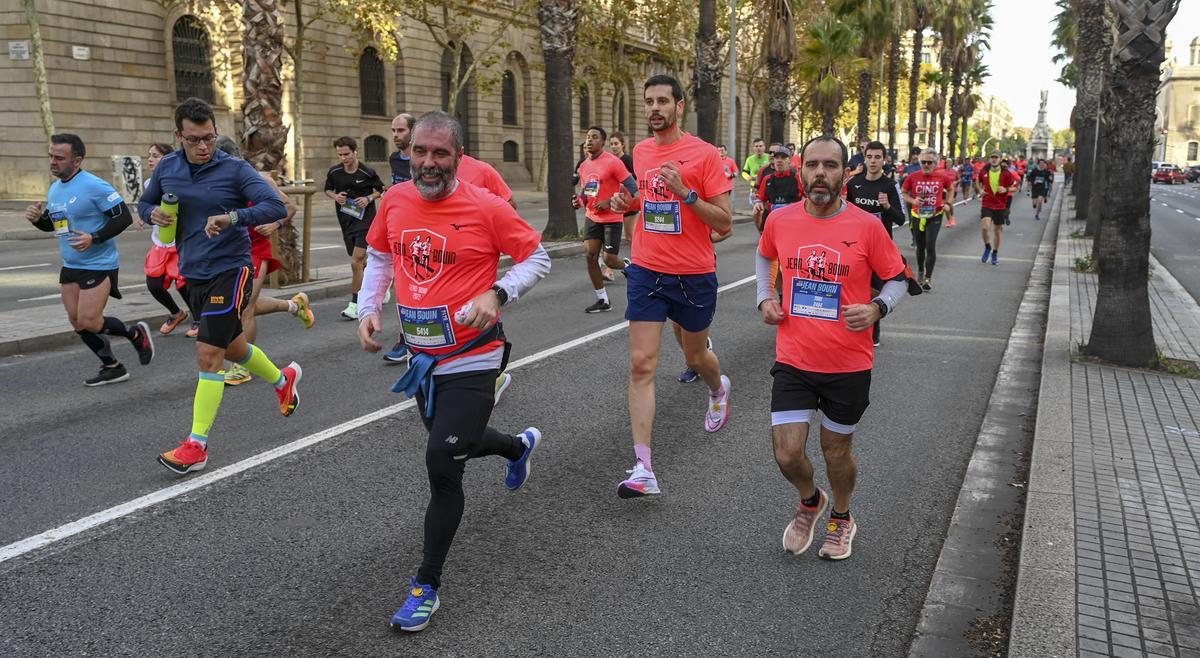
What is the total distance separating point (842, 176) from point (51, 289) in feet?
40.8

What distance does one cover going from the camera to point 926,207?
13.7m

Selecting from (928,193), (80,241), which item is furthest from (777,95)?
(80,241)

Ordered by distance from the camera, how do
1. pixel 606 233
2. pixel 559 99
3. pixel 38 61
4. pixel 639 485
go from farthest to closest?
pixel 38 61, pixel 559 99, pixel 606 233, pixel 639 485

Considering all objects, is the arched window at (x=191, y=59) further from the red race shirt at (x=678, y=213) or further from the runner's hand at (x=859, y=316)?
the runner's hand at (x=859, y=316)

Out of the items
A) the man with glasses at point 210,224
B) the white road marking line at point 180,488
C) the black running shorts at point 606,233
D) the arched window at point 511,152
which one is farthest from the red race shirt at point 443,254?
the arched window at point 511,152

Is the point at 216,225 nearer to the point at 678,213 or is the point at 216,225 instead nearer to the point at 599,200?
the point at 678,213

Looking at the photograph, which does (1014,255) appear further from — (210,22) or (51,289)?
(210,22)

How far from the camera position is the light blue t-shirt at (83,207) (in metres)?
7.14

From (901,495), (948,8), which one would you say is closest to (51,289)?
(901,495)

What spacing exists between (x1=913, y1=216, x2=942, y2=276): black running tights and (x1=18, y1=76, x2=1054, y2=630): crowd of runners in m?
7.19

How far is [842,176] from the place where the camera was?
4020 mm

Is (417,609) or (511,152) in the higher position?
(511,152)

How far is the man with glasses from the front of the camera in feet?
18.1

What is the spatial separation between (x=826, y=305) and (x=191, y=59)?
31.4m
